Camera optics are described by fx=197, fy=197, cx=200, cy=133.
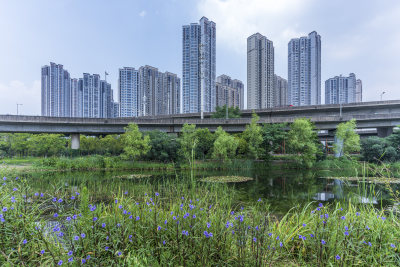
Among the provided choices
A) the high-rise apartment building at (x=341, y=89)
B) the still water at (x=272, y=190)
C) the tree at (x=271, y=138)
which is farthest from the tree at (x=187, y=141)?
the high-rise apartment building at (x=341, y=89)

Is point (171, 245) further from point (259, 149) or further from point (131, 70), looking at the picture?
point (131, 70)

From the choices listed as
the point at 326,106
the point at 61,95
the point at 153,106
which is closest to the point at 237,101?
the point at 153,106

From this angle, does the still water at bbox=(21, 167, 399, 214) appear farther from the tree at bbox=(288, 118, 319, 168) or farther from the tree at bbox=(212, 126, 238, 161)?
the tree at bbox=(288, 118, 319, 168)

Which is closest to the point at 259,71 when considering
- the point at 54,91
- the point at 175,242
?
the point at 54,91

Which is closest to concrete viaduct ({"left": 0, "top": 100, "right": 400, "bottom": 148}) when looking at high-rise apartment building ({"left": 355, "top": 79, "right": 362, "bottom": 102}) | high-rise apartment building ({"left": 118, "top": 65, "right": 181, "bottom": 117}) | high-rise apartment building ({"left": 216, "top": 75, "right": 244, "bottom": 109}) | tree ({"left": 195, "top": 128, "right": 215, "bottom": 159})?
tree ({"left": 195, "top": 128, "right": 215, "bottom": 159})

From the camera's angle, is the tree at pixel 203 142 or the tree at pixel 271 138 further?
the tree at pixel 203 142

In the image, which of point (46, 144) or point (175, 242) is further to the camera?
point (46, 144)

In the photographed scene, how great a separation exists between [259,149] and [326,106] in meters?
25.4

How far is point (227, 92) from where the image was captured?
70875mm

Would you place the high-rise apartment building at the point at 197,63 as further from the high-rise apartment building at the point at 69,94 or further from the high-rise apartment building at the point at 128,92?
the high-rise apartment building at the point at 69,94

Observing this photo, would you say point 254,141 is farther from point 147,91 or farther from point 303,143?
point 147,91

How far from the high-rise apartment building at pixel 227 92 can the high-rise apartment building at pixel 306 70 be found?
768 inches

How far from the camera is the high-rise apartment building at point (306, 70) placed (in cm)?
6519

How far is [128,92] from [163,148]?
42.0 meters
